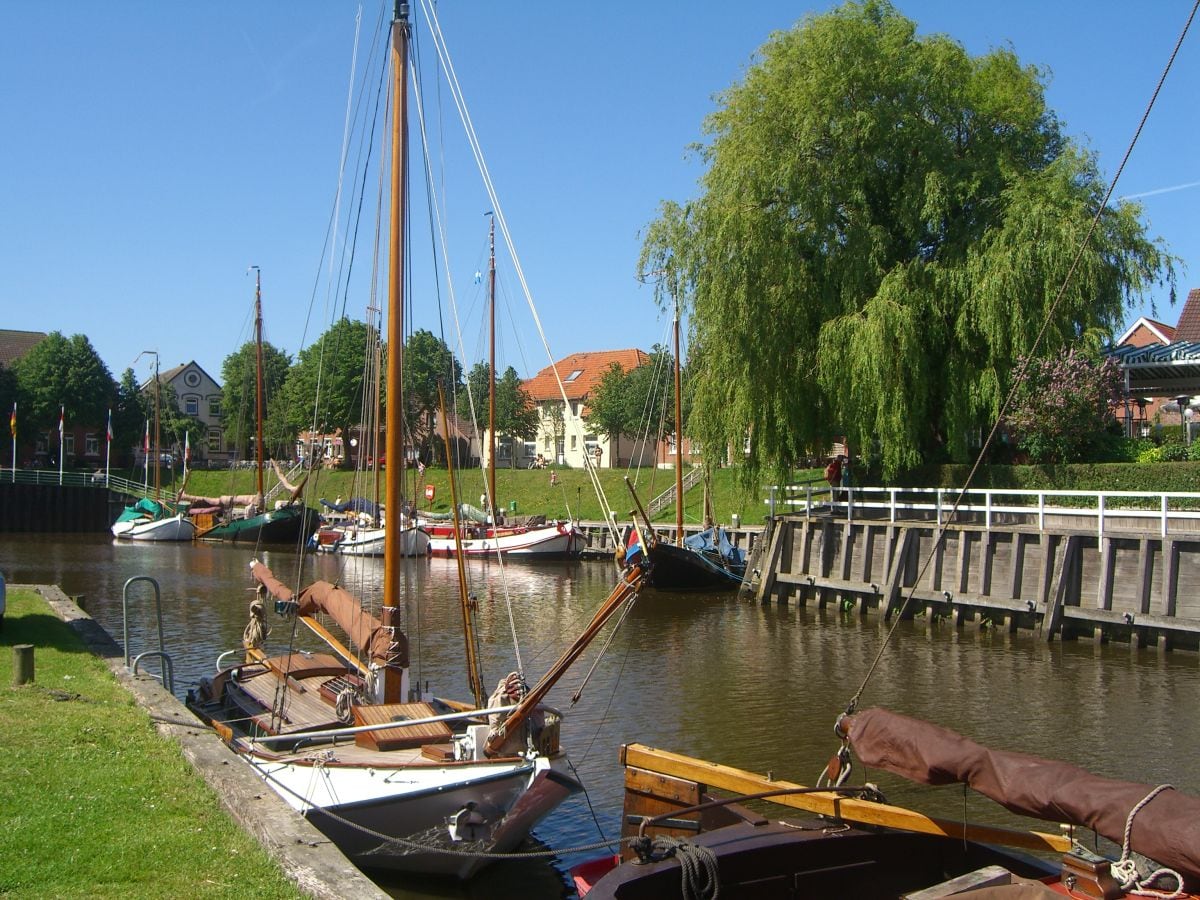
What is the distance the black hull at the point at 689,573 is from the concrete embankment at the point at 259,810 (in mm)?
21153

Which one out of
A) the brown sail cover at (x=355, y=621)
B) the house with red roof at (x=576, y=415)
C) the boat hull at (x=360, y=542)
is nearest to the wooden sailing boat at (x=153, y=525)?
the boat hull at (x=360, y=542)

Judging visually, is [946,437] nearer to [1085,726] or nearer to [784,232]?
[784,232]

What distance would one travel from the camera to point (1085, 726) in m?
15.5

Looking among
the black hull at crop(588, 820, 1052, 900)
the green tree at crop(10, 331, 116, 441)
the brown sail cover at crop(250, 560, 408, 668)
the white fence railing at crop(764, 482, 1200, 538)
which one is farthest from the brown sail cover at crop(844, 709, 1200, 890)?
the green tree at crop(10, 331, 116, 441)

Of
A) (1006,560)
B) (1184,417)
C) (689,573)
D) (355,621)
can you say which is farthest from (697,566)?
(355,621)

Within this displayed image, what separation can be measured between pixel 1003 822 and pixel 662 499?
128 feet

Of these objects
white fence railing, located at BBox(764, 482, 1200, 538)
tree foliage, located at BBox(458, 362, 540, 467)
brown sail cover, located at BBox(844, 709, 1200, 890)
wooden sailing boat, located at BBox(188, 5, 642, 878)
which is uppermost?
tree foliage, located at BBox(458, 362, 540, 467)

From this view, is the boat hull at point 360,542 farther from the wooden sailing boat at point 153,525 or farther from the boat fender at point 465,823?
the boat fender at point 465,823

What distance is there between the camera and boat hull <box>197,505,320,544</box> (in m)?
52.9

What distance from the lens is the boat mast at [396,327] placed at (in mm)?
12102

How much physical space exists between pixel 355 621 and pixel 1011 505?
1947 cm

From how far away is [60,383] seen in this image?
74562 mm

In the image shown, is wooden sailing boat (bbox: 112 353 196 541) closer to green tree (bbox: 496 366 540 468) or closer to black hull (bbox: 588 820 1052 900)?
green tree (bbox: 496 366 540 468)

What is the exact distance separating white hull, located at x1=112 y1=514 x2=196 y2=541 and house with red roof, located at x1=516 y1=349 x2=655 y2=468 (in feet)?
77.2
